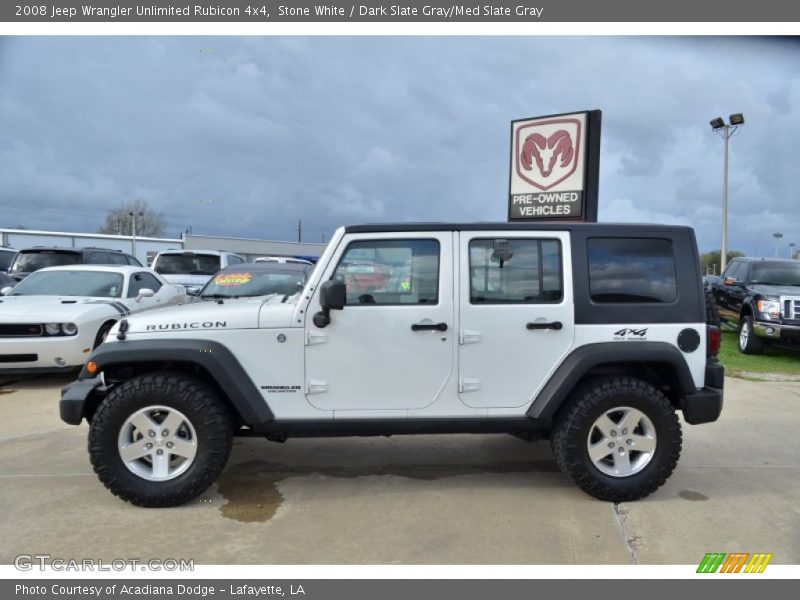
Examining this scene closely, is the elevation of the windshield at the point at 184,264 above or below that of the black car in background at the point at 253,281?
above

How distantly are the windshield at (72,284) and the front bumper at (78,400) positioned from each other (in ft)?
14.4

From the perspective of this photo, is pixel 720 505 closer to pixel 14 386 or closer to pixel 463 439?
pixel 463 439

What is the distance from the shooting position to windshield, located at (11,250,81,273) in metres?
10.8

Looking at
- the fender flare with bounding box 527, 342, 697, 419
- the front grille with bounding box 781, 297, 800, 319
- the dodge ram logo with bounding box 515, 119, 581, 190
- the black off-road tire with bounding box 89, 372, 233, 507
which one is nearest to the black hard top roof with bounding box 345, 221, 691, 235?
the fender flare with bounding box 527, 342, 697, 419

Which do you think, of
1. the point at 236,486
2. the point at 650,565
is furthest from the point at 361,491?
the point at 650,565

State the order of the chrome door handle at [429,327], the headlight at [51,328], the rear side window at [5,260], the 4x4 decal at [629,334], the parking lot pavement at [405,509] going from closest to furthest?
1. the parking lot pavement at [405,509]
2. the chrome door handle at [429,327]
3. the 4x4 decal at [629,334]
4. the headlight at [51,328]
5. the rear side window at [5,260]

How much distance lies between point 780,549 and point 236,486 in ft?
11.1

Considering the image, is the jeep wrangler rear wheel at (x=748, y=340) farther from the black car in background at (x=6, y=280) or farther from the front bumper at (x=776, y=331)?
the black car in background at (x=6, y=280)

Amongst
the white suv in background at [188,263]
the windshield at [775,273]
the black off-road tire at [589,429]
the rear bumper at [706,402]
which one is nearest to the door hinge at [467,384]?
the black off-road tire at [589,429]

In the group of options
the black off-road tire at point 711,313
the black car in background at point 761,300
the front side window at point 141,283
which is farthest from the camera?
the black car in background at point 761,300

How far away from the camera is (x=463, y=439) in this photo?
4.98 m

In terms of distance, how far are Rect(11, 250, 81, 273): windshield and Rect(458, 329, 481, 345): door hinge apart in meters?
10.0

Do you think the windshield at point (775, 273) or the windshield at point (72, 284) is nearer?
the windshield at point (72, 284)

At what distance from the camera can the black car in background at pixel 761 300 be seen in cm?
871
